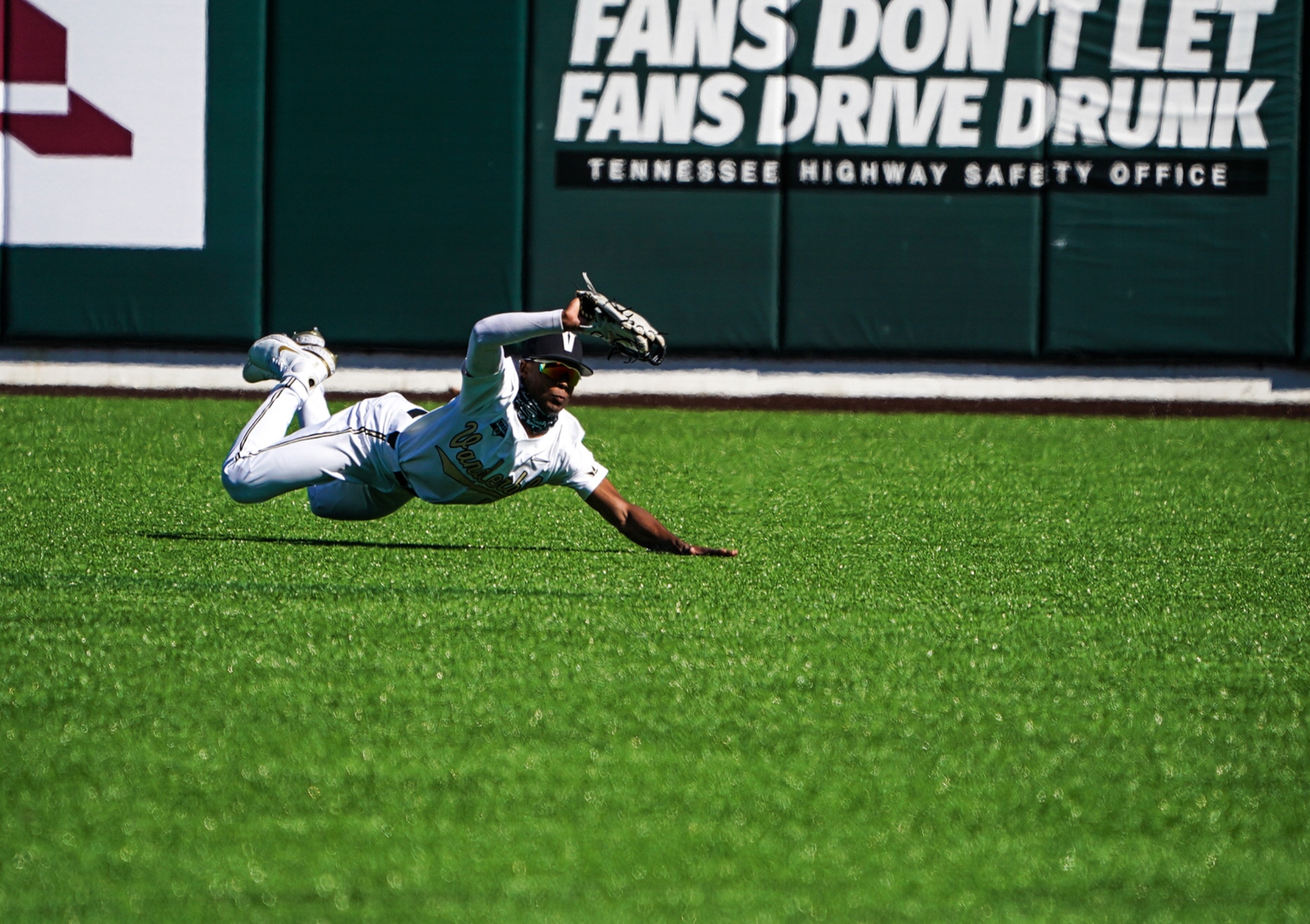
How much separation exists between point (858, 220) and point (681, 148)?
148 cm

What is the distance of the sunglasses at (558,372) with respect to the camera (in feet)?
18.0

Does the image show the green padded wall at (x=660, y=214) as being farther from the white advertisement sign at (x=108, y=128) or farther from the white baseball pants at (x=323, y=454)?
the white baseball pants at (x=323, y=454)

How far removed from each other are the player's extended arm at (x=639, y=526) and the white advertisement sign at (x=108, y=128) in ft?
23.3

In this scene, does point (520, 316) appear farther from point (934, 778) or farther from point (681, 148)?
point (681, 148)

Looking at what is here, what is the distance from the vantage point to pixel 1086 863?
2752mm

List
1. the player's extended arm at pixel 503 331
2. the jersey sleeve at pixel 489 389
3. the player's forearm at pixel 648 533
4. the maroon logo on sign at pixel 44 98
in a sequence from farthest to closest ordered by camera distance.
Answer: the maroon logo on sign at pixel 44 98
the player's forearm at pixel 648 533
the jersey sleeve at pixel 489 389
the player's extended arm at pixel 503 331

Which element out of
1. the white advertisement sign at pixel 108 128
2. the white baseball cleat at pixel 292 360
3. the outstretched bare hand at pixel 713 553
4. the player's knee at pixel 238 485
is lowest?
the outstretched bare hand at pixel 713 553

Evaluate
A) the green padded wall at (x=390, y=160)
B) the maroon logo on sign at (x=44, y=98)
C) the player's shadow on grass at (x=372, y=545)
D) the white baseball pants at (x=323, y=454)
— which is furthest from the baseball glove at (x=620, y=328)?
the maroon logo on sign at (x=44, y=98)

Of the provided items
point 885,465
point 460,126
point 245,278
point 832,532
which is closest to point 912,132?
point 460,126

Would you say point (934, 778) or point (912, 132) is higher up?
point (912, 132)

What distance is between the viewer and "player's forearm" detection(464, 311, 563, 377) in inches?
191

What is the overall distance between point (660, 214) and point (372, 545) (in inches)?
259

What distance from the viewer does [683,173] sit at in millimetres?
11992

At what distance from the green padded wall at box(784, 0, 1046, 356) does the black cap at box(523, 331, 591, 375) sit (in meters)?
6.67
